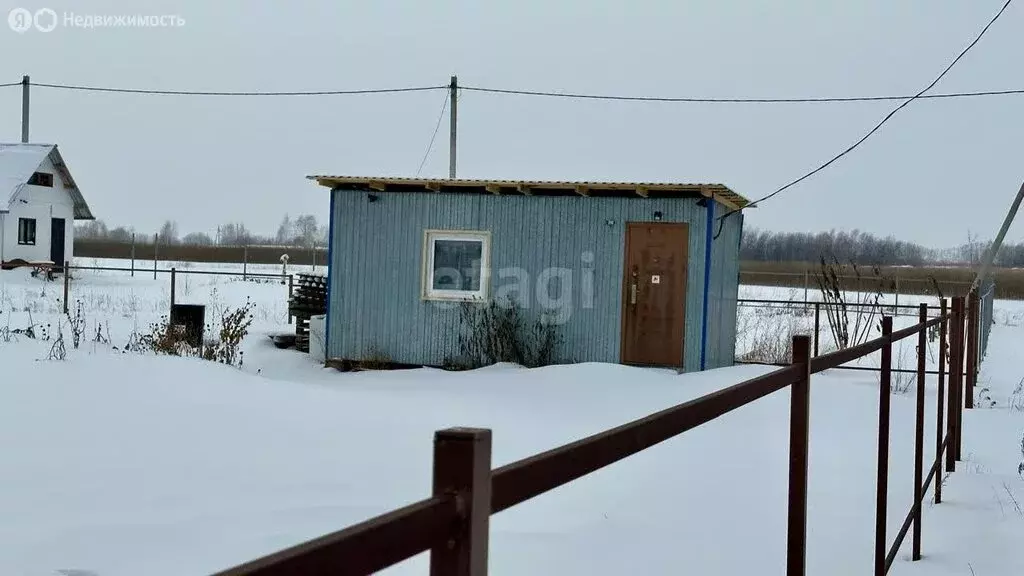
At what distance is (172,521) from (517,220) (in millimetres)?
9728

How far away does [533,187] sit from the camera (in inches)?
568

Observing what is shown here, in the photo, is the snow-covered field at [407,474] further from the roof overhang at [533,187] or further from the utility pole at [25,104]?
the utility pole at [25,104]

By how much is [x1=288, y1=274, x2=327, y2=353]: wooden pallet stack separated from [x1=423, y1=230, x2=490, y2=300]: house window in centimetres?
273

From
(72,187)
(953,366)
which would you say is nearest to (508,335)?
(953,366)

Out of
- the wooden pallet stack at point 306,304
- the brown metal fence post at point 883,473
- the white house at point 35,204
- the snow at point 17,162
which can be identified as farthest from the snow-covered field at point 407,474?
the white house at point 35,204

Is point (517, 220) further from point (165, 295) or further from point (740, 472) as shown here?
point (165, 295)

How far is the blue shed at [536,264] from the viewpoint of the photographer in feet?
46.5

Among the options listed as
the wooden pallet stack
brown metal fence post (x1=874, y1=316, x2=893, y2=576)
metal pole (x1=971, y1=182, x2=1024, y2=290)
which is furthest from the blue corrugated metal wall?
brown metal fence post (x1=874, y1=316, x2=893, y2=576)

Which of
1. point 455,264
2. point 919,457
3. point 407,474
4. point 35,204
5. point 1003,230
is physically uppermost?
point 35,204

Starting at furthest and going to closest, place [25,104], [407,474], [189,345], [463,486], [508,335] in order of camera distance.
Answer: [25,104] < [508,335] < [189,345] < [407,474] < [463,486]

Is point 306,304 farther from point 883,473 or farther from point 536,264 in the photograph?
point 883,473

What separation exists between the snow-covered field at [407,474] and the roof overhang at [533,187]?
275 centimetres

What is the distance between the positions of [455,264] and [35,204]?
2305 centimetres

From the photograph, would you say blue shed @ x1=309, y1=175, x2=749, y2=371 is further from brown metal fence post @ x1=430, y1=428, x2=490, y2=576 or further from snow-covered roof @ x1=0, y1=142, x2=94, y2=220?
snow-covered roof @ x1=0, y1=142, x2=94, y2=220
